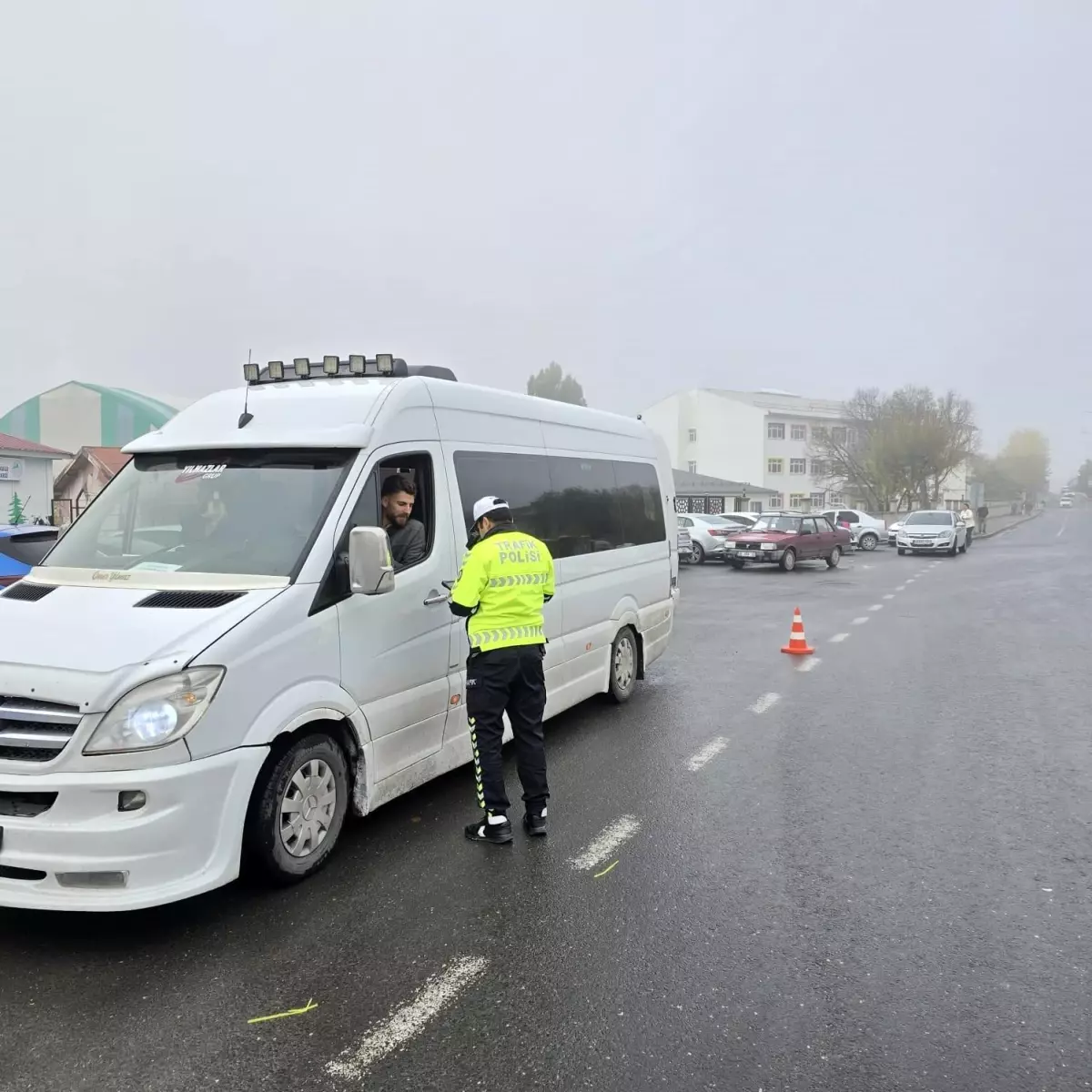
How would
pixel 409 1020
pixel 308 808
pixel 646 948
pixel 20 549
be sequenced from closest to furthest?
pixel 409 1020 < pixel 646 948 < pixel 308 808 < pixel 20 549

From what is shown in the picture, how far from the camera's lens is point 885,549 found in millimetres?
38219

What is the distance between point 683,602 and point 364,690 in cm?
1346

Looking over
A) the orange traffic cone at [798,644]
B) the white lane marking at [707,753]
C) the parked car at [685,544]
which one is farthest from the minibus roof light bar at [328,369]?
the parked car at [685,544]

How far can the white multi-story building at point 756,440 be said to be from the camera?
249 ft

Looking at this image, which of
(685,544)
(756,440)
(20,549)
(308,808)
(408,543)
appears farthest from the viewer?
(756,440)

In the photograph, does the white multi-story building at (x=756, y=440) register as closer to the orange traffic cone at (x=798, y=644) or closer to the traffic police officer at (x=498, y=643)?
the orange traffic cone at (x=798, y=644)

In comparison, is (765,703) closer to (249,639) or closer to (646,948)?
(646,948)

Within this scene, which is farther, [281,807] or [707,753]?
[707,753]

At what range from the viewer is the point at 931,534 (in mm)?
31859

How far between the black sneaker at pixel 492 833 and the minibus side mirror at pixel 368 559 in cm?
146

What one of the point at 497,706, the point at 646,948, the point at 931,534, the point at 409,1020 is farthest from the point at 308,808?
the point at 931,534

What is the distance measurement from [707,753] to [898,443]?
192 ft

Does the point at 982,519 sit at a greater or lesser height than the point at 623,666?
lesser

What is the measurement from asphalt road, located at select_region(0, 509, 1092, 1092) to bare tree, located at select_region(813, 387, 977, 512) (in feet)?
190
